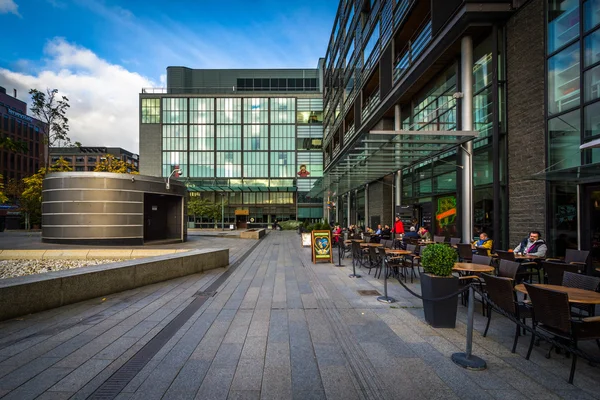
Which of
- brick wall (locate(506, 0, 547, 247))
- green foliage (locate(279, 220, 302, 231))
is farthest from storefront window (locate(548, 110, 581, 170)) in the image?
green foliage (locate(279, 220, 302, 231))

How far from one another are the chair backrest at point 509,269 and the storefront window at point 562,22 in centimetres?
743

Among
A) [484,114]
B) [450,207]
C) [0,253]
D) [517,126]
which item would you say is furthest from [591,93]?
[0,253]

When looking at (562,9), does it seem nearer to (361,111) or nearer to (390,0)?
(390,0)

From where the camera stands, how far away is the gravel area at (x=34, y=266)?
1012 cm

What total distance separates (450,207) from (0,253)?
19691mm

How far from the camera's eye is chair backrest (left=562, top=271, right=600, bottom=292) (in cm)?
444

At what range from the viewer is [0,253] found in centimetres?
1238

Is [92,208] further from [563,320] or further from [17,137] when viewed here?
[17,137]

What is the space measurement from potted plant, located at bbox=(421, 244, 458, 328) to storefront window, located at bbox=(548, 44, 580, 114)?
24.2ft

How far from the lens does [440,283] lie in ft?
16.1

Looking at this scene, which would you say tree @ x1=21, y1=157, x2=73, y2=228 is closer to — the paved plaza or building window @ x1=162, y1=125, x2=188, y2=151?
building window @ x1=162, y1=125, x2=188, y2=151

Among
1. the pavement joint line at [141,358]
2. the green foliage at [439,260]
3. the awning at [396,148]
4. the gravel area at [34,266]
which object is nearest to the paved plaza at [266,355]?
the pavement joint line at [141,358]

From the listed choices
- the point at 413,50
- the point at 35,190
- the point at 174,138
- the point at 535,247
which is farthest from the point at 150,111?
the point at 535,247

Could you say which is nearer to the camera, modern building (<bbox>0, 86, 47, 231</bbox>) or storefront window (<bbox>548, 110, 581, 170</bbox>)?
storefront window (<bbox>548, 110, 581, 170</bbox>)
